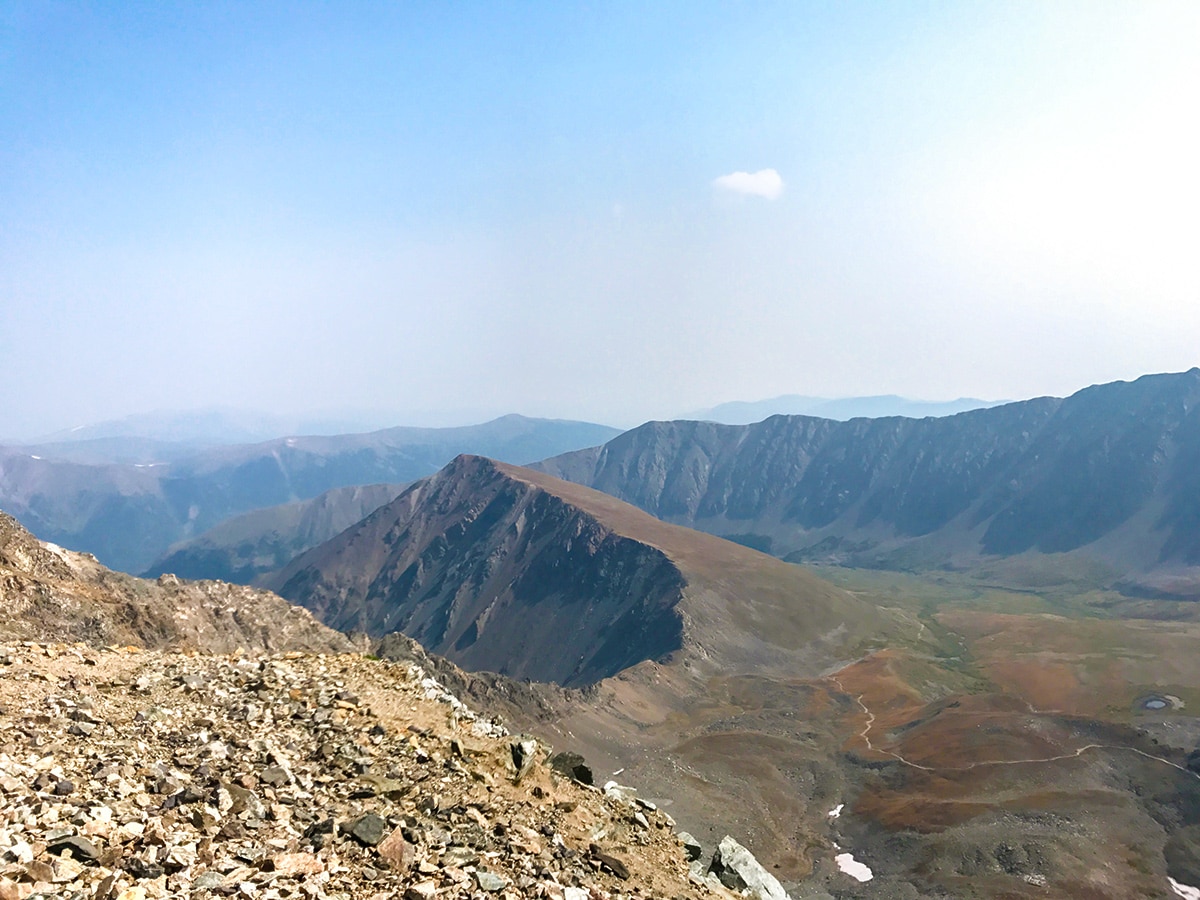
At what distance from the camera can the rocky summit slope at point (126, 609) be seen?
25250mm

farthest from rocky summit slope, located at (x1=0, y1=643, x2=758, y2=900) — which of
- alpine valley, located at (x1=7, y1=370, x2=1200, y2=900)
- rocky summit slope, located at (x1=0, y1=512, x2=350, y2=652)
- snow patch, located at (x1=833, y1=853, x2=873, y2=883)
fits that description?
snow patch, located at (x1=833, y1=853, x2=873, y2=883)

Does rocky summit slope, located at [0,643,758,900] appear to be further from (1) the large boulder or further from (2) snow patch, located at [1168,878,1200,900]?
(2) snow patch, located at [1168,878,1200,900]

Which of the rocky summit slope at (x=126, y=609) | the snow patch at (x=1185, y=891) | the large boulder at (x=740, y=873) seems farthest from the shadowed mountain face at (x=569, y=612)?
the large boulder at (x=740, y=873)

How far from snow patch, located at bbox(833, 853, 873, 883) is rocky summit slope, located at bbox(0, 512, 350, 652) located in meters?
44.6

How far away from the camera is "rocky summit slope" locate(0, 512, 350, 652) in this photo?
25250mm

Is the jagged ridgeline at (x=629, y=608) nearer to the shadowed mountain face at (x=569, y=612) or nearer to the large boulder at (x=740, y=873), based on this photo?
the shadowed mountain face at (x=569, y=612)

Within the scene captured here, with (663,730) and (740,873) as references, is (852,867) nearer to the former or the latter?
(663,730)

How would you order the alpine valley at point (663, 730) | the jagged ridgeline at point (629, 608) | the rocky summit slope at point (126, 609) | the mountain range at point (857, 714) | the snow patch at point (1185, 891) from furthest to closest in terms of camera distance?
the jagged ridgeline at point (629, 608) → the mountain range at point (857, 714) → the snow patch at point (1185, 891) → the rocky summit slope at point (126, 609) → the alpine valley at point (663, 730)

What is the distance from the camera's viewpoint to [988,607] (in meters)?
185

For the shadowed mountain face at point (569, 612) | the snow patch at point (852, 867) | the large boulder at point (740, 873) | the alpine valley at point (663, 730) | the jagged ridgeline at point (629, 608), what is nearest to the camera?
the alpine valley at point (663, 730)

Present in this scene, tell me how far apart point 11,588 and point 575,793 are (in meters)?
23.1

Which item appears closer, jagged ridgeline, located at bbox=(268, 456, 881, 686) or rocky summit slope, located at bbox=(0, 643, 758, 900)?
rocky summit slope, located at bbox=(0, 643, 758, 900)

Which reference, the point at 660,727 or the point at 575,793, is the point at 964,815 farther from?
the point at 575,793

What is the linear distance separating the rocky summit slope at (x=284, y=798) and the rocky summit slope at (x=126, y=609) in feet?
26.9
